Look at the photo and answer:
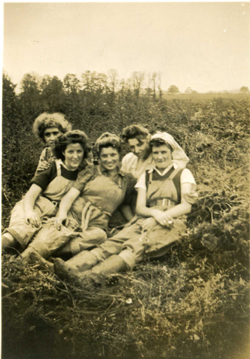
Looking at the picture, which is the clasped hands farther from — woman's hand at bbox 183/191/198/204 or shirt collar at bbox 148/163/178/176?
shirt collar at bbox 148/163/178/176

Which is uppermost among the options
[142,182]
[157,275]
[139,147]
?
[139,147]

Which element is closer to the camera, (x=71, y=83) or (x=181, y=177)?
(x=181, y=177)

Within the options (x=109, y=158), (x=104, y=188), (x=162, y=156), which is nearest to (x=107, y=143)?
(x=109, y=158)

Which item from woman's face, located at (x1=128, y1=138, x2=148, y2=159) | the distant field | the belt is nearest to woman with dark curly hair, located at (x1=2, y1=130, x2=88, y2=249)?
woman's face, located at (x1=128, y1=138, x2=148, y2=159)

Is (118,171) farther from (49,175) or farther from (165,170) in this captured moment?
(49,175)

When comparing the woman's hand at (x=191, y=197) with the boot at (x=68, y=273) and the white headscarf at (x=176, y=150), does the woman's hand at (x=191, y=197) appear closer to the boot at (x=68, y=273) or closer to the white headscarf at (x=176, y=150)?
the white headscarf at (x=176, y=150)

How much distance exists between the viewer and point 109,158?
3.41 m

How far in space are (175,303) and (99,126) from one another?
1846 mm

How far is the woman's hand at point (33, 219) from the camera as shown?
3373mm

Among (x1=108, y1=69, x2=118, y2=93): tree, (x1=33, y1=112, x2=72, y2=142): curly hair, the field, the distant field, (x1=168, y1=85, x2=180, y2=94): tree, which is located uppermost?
(x1=108, y1=69, x2=118, y2=93): tree

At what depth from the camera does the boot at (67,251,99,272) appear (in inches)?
127

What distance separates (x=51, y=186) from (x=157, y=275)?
1.33 metres

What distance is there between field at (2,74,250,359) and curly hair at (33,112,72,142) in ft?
0.22

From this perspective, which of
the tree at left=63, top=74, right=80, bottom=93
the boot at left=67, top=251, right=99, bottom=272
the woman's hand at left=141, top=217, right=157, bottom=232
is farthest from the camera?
the tree at left=63, top=74, right=80, bottom=93
